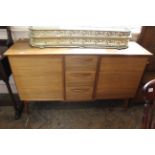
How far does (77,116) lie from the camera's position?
174cm

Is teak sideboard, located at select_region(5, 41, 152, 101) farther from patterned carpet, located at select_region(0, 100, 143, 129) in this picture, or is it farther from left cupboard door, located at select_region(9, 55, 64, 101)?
patterned carpet, located at select_region(0, 100, 143, 129)

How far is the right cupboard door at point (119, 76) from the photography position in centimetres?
143

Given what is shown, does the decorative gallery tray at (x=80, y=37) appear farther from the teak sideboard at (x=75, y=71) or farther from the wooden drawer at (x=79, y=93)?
the wooden drawer at (x=79, y=93)

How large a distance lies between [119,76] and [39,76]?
78 cm

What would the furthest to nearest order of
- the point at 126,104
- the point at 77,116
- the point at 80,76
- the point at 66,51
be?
the point at 126,104 < the point at 77,116 < the point at 80,76 < the point at 66,51

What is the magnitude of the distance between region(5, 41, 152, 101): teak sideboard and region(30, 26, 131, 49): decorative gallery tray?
7 cm

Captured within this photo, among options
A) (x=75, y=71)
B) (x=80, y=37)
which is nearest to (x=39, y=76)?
(x=75, y=71)

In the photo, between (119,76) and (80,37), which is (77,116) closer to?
(119,76)

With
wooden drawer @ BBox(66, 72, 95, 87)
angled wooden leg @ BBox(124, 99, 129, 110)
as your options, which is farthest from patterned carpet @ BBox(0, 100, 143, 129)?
wooden drawer @ BBox(66, 72, 95, 87)

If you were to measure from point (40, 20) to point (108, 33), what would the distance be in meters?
0.63

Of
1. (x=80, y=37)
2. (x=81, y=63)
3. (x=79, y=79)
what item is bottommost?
(x=79, y=79)
